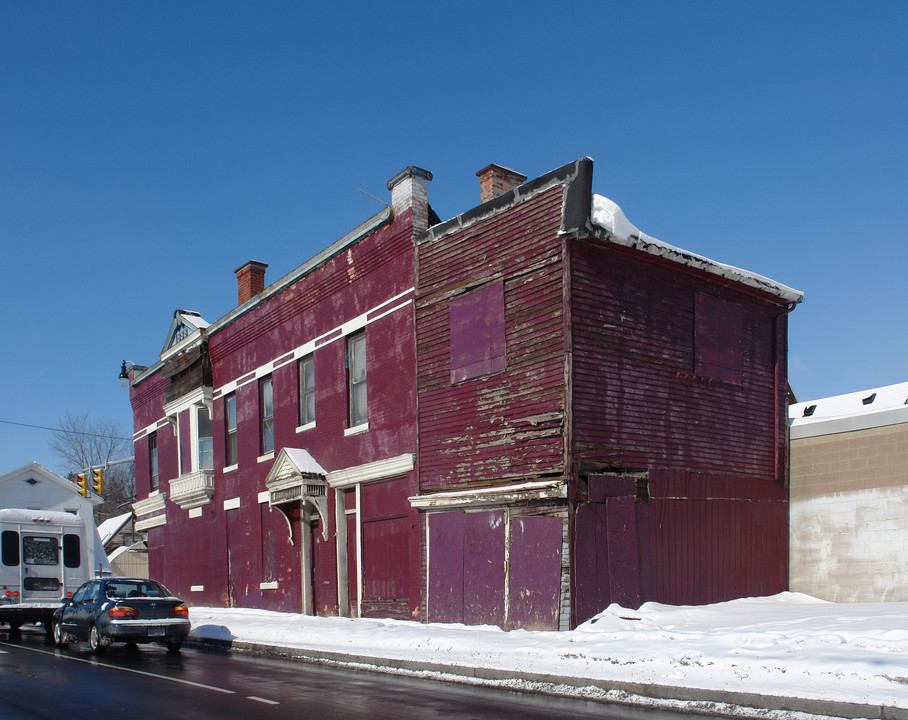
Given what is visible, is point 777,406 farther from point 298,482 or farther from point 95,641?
point 95,641

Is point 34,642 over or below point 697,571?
below

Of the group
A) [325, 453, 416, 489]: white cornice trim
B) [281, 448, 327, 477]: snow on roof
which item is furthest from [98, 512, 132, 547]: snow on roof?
[325, 453, 416, 489]: white cornice trim

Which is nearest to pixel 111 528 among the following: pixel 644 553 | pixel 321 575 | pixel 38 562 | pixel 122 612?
pixel 38 562

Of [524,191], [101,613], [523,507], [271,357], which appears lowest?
[101,613]

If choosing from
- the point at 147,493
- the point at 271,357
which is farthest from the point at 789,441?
the point at 147,493

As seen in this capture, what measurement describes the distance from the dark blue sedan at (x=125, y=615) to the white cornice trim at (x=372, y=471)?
4.83m

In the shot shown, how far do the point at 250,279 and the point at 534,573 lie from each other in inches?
617

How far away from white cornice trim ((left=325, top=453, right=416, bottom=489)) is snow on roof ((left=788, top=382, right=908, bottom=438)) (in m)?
Result: 8.28

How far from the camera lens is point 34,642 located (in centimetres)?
1886

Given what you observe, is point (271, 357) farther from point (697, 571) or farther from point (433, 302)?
point (697, 571)

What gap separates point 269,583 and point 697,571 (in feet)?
38.1

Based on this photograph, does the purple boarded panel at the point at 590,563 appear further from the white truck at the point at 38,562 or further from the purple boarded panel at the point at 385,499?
the white truck at the point at 38,562

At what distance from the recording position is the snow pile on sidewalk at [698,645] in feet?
29.5

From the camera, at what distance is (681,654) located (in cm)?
1055
